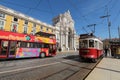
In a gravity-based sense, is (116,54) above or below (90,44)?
below

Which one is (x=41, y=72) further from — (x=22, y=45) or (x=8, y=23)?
(x=8, y=23)

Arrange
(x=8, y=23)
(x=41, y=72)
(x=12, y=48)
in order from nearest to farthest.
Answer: (x=41, y=72), (x=12, y=48), (x=8, y=23)

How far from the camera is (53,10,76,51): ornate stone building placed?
204 feet

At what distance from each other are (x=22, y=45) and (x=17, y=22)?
23835mm

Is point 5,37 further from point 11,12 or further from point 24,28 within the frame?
point 24,28

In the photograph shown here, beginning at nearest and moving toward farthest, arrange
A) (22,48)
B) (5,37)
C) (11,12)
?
(5,37) < (22,48) < (11,12)

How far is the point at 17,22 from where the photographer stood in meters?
35.5

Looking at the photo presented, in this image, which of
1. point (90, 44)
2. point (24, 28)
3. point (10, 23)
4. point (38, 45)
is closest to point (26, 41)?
point (38, 45)

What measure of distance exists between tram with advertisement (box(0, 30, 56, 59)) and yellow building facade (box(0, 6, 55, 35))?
1916cm

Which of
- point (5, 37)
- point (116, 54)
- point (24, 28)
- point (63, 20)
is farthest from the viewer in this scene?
point (63, 20)

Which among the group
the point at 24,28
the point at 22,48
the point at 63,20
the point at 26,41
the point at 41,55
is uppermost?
the point at 63,20

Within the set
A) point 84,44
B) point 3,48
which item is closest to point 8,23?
point 3,48

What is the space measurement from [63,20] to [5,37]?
5872 cm

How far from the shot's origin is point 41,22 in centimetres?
4538
